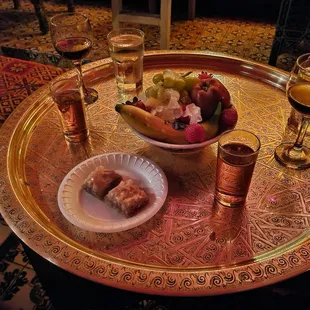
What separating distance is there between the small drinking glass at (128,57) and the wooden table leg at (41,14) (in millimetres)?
1805

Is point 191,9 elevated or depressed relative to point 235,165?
depressed

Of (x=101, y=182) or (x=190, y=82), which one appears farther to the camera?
(x=190, y=82)

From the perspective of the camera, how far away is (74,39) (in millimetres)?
1158

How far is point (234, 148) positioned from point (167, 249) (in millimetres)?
251

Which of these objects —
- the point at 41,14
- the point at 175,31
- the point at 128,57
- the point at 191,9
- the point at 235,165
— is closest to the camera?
the point at 235,165

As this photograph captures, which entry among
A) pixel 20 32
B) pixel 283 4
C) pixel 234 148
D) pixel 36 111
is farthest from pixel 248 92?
pixel 20 32

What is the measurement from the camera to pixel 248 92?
1.16 m

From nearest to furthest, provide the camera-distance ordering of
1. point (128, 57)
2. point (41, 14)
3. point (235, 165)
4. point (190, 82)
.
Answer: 1. point (235, 165)
2. point (190, 82)
3. point (128, 57)
4. point (41, 14)

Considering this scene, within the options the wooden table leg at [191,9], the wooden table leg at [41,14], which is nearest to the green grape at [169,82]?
A: the wooden table leg at [41,14]

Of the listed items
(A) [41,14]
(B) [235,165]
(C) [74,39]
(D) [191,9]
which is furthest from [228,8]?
(B) [235,165]

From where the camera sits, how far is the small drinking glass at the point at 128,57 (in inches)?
43.5

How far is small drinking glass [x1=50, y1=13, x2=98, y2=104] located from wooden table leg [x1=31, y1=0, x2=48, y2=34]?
169 cm

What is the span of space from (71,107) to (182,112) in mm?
278

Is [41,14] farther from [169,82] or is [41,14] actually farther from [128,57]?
[169,82]
